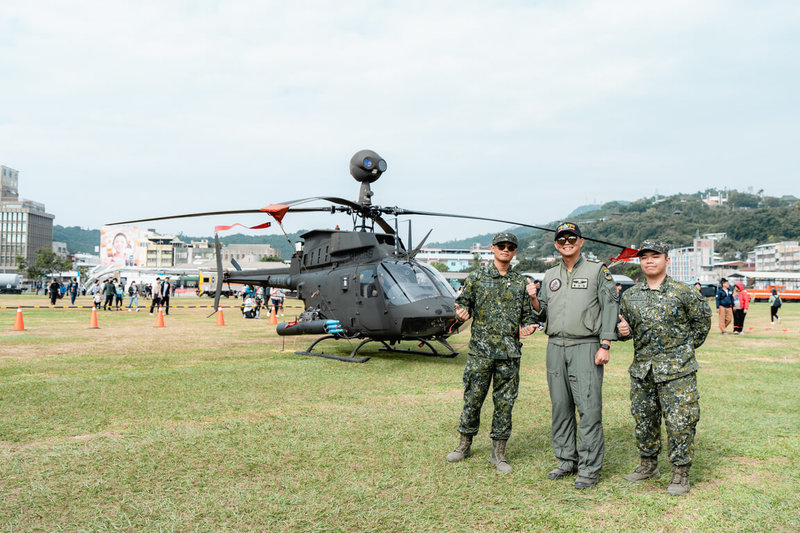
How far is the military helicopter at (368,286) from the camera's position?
9.38 meters

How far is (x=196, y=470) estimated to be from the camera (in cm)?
425

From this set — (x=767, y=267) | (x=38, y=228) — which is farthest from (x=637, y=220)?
(x=38, y=228)

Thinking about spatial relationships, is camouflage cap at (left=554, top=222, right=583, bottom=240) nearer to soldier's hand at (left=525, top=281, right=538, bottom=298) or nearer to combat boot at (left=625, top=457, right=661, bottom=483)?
soldier's hand at (left=525, top=281, right=538, bottom=298)

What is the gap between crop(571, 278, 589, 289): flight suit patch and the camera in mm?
4169

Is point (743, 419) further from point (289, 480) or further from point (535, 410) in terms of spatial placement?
point (289, 480)

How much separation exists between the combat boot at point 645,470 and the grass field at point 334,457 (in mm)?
78

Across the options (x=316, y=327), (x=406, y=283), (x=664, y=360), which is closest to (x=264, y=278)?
(x=316, y=327)

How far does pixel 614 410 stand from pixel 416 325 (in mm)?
3791

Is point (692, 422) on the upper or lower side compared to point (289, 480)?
upper

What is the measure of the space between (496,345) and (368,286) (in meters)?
5.80

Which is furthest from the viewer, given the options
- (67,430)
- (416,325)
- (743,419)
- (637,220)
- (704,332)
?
(637,220)

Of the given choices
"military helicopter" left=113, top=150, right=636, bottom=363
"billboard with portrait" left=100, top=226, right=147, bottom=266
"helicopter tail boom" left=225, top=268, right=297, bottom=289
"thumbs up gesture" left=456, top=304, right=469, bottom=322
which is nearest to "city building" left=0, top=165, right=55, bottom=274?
"billboard with portrait" left=100, top=226, right=147, bottom=266

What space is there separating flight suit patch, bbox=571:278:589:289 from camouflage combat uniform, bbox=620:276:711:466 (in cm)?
38

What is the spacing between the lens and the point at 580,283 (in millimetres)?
4195
